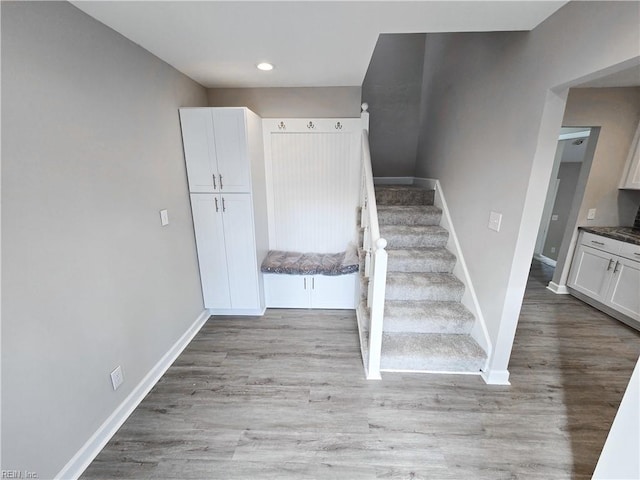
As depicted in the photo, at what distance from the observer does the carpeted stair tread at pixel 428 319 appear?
6.95 feet

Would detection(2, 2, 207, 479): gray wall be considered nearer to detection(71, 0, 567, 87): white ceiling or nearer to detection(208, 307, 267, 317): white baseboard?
detection(71, 0, 567, 87): white ceiling

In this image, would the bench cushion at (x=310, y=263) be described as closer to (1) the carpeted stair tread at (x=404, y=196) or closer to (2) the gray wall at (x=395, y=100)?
(1) the carpeted stair tread at (x=404, y=196)

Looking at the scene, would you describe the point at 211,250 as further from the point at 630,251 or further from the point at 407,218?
the point at 630,251

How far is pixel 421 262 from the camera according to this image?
246 cm

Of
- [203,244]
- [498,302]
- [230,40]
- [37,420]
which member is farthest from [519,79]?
[37,420]

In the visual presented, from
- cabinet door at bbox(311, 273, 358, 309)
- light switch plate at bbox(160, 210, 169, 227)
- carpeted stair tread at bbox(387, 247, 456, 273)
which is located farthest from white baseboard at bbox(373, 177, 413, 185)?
light switch plate at bbox(160, 210, 169, 227)

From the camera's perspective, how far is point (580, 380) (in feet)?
6.23

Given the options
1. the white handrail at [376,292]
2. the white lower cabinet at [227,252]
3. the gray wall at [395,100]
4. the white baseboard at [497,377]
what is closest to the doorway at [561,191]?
the gray wall at [395,100]

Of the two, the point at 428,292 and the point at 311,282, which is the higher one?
the point at 428,292

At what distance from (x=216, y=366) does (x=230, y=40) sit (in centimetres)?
242

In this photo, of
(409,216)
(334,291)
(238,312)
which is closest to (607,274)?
(409,216)

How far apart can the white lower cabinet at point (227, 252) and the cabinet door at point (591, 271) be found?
3812 millimetres

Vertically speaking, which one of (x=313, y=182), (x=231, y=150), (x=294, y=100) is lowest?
(x=313, y=182)

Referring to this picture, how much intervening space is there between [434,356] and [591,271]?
8.29ft
